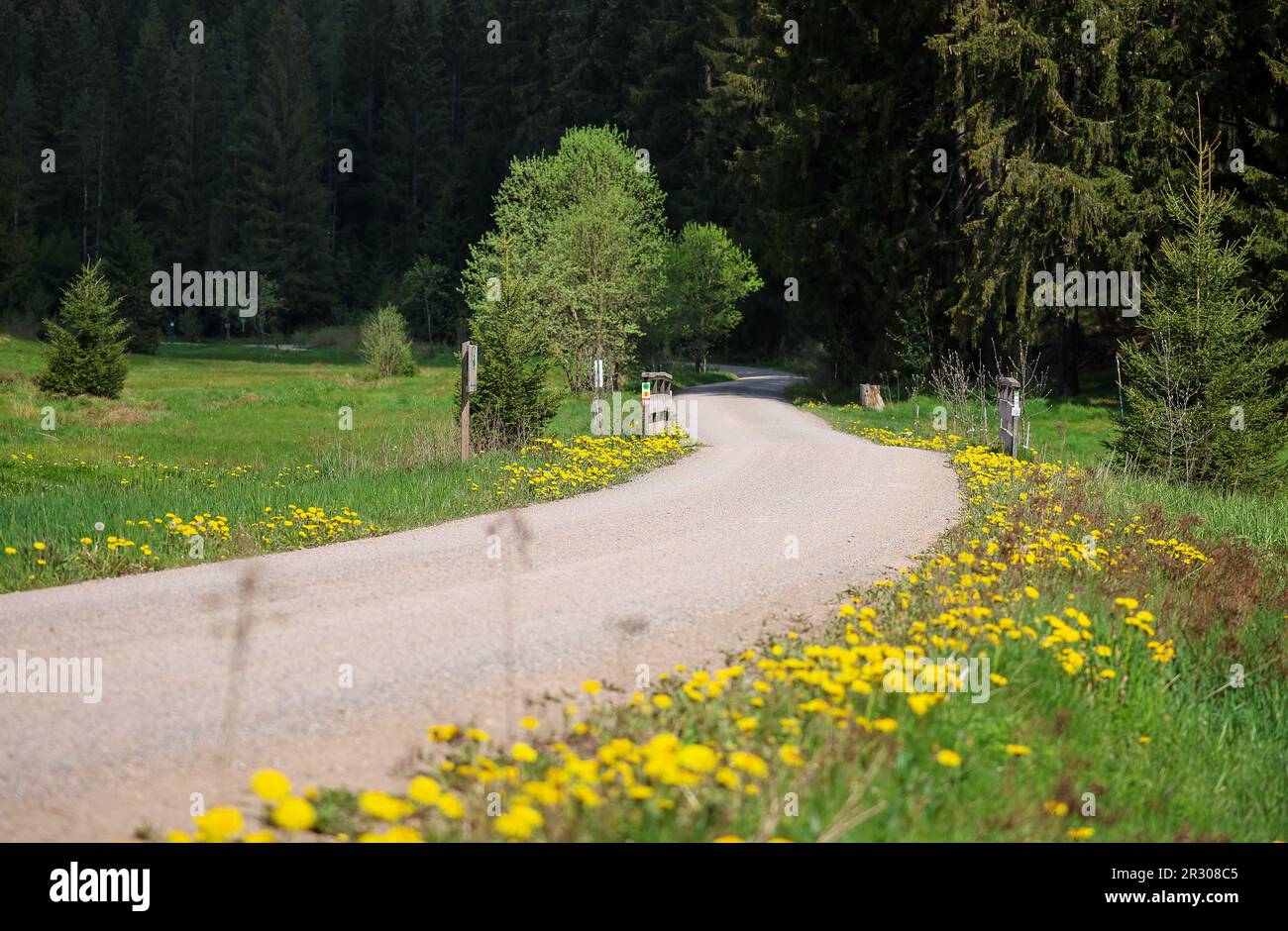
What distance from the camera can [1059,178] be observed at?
27172 millimetres

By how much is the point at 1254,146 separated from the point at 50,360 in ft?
114

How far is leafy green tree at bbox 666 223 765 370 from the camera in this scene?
47.9 metres

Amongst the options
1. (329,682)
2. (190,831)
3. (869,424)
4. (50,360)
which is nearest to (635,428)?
(869,424)

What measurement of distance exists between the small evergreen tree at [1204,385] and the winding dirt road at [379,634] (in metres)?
7.94

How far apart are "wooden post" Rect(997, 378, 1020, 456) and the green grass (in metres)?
6.24

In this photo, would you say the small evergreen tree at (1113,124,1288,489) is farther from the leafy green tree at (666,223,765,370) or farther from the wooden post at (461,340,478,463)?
the leafy green tree at (666,223,765,370)

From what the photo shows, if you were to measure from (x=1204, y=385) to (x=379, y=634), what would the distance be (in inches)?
632

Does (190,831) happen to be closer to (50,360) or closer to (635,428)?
(635,428)
